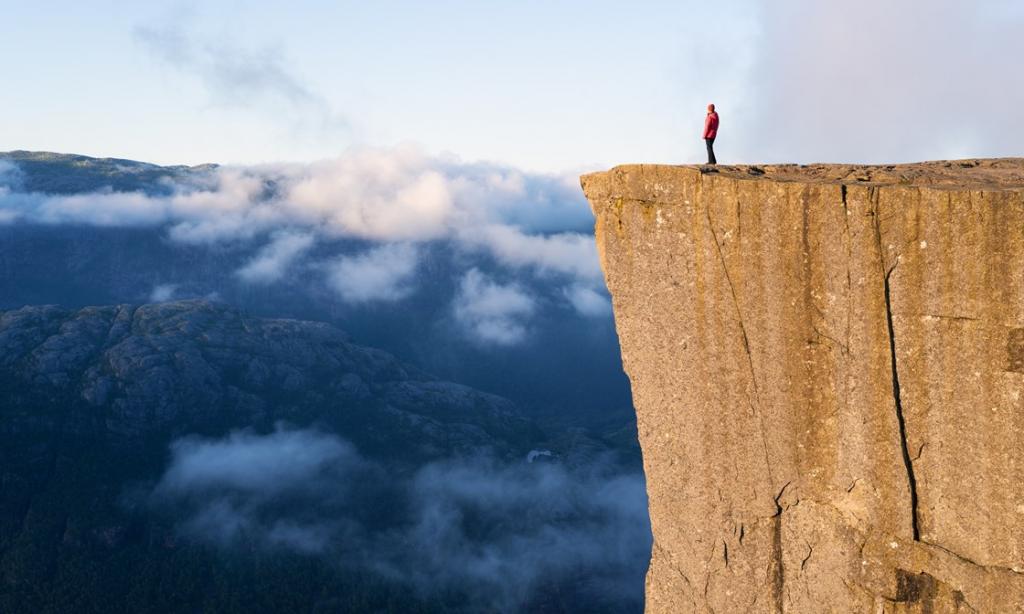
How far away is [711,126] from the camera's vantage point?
31.2 m

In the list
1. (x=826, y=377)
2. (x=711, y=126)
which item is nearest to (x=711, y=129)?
(x=711, y=126)

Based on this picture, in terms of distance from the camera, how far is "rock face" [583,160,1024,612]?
824 inches

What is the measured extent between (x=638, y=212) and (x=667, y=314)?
11.1ft

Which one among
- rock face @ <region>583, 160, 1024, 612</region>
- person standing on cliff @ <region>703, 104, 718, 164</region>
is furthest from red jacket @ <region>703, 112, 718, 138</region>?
rock face @ <region>583, 160, 1024, 612</region>

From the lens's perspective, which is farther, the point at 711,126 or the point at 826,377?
the point at 711,126

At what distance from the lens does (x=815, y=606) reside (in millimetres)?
24438

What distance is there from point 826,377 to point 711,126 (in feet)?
38.7

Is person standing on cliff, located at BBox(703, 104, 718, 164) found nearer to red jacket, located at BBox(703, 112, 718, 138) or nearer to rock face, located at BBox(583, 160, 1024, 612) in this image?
red jacket, located at BBox(703, 112, 718, 138)

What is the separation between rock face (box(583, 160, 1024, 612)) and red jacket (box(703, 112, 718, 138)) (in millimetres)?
3960

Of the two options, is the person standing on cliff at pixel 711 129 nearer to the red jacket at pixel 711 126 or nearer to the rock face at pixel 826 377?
the red jacket at pixel 711 126

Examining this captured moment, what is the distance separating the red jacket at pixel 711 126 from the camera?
31062 millimetres

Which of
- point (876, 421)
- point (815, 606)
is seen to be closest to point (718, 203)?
point (876, 421)

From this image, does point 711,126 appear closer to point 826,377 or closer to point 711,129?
point 711,129

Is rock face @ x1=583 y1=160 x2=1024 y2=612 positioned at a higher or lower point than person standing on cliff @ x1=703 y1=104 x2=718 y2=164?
lower
